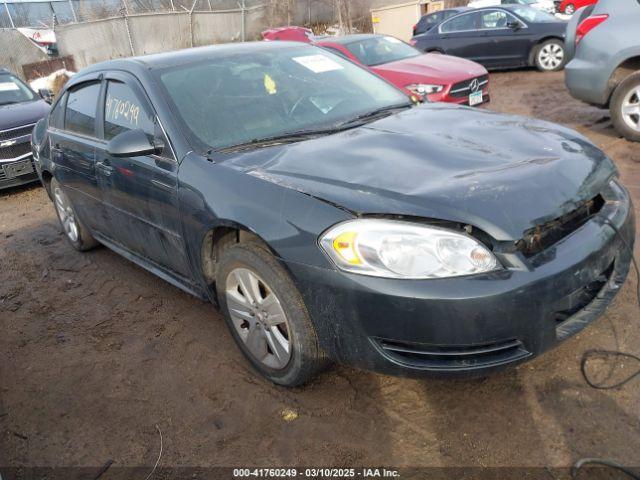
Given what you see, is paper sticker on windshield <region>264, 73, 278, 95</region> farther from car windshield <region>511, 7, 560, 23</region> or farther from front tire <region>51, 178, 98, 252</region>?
car windshield <region>511, 7, 560, 23</region>

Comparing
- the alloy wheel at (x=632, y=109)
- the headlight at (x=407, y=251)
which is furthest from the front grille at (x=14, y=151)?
the alloy wheel at (x=632, y=109)

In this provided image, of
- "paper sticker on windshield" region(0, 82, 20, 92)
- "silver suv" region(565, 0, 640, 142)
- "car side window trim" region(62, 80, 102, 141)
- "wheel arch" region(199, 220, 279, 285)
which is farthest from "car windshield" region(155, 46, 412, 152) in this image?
"paper sticker on windshield" region(0, 82, 20, 92)

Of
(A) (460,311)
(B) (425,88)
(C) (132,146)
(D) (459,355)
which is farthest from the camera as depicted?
(B) (425,88)

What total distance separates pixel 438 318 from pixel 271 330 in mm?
919

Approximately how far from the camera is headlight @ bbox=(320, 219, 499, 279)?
216 cm

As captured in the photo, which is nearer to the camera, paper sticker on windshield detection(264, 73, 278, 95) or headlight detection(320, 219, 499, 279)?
headlight detection(320, 219, 499, 279)

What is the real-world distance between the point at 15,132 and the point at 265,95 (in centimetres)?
581

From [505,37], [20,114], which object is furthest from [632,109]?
[20,114]

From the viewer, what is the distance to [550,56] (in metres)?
11.8

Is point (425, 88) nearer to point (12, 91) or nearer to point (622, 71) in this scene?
point (622, 71)

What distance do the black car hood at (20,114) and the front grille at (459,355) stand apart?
24.1 feet

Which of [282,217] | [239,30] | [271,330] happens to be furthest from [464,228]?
[239,30]

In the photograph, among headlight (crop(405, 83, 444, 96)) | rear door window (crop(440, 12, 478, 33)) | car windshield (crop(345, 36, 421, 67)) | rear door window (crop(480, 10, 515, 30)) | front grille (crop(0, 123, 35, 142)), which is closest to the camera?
front grille (crop(0, 123, 35, 142))

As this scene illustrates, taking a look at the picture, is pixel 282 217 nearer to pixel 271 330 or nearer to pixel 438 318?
pixel 271 330
